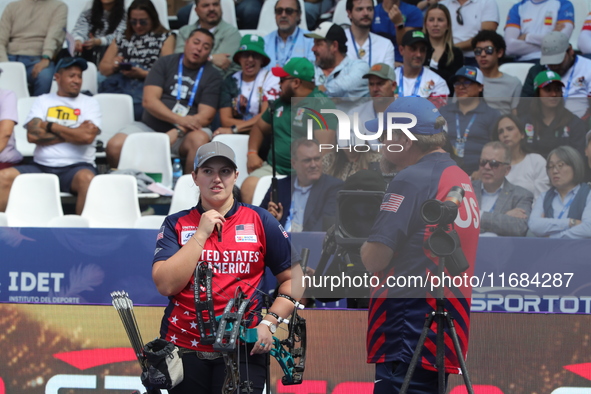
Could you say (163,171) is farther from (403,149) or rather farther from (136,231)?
(403,149)

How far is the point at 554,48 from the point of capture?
793cm

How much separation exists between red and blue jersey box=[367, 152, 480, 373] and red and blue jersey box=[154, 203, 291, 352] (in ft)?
1.47

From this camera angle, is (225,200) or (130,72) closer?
(225,200)

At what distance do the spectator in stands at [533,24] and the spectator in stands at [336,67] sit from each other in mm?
2069

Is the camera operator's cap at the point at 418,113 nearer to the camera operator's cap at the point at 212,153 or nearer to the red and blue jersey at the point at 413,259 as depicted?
the red and blue jersey at the point at 413,259

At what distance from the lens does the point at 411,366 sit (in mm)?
3266

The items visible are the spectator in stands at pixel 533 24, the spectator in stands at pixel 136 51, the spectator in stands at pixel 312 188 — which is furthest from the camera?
the spectator in stands at pixel 136 51

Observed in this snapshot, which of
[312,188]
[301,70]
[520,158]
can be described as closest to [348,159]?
[312,188]

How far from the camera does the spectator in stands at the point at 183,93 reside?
27.7 ft

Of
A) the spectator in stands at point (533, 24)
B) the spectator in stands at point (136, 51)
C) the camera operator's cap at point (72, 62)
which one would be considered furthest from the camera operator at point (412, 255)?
the spectator in stands at point (136, 51)

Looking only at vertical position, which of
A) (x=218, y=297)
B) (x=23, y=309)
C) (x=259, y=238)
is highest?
(x=259, y=238)

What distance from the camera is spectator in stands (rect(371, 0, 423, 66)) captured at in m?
8.89

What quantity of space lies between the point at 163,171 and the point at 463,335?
5121 mm

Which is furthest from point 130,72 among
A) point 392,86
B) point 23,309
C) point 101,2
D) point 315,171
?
point 315,171
